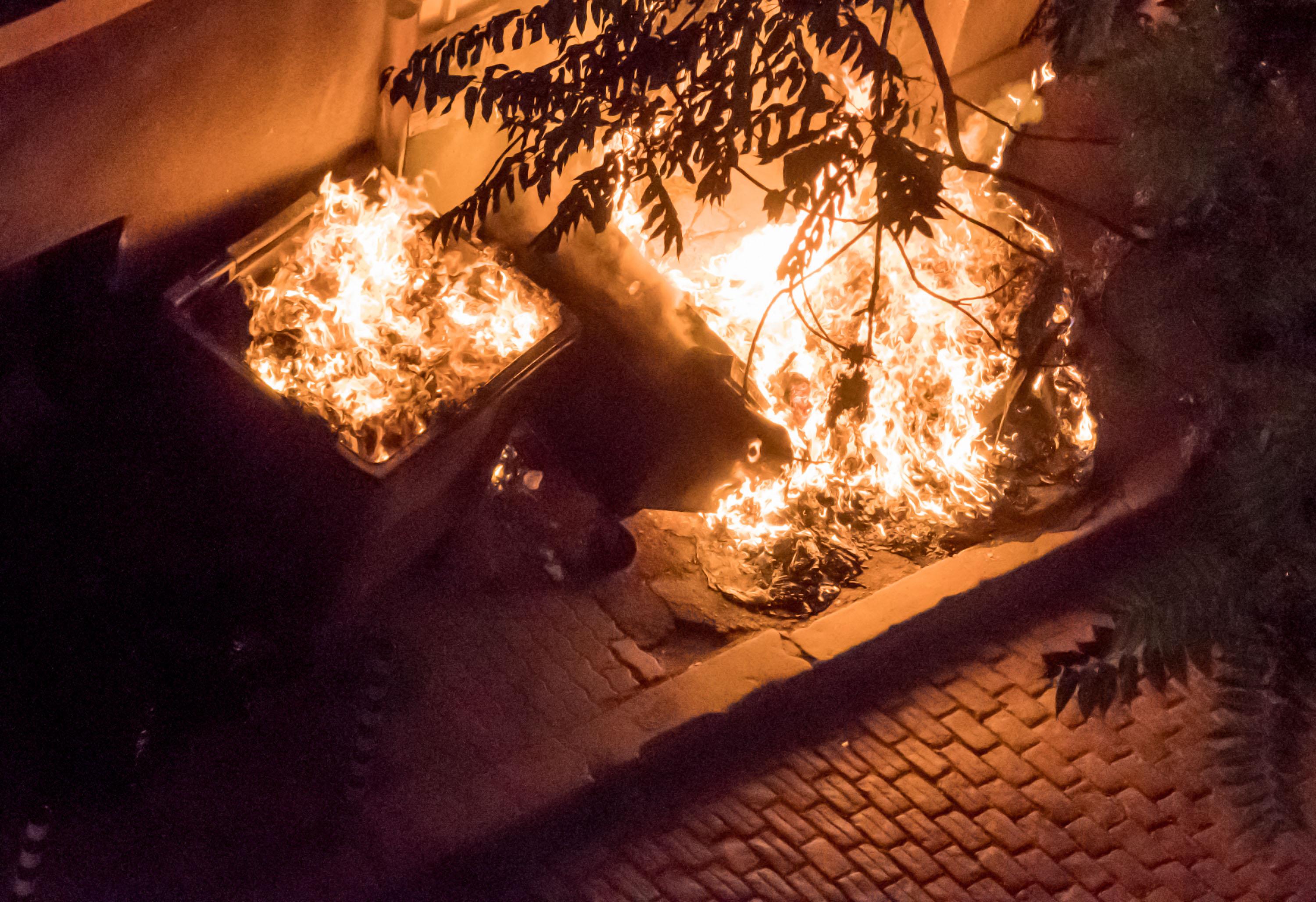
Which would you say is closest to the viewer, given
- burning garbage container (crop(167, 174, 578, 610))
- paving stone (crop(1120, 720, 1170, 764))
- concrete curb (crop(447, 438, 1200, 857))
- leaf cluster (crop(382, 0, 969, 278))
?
leaf cluster (crop(382, 0, 969, 278))

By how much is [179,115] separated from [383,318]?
1.25 metres

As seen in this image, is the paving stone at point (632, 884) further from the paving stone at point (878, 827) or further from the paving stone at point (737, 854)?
the paving stone at point (878, 827)

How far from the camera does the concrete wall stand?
13.2 ft

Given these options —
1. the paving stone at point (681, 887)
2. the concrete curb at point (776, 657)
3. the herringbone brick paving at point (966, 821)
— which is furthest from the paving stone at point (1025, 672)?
the paving stone at point (681, 887)

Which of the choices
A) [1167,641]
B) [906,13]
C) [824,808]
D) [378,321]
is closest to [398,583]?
[378,321]

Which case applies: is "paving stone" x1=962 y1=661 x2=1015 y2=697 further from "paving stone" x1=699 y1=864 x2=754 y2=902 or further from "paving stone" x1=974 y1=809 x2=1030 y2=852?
"paving stone" x1=699 y1=864 x2=754 y2=902

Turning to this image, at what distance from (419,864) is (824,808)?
2.02 metres

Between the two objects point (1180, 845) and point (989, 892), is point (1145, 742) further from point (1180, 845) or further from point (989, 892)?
point (989, 892)

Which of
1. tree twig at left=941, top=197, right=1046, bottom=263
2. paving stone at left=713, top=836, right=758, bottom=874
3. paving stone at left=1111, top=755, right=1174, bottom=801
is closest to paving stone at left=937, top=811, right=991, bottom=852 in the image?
paving stone at left=1111, top=755, right=1174, bottom=801

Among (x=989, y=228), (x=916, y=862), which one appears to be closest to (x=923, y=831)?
(x=916, y=862)

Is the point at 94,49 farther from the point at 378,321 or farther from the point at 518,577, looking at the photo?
the point at 518,577

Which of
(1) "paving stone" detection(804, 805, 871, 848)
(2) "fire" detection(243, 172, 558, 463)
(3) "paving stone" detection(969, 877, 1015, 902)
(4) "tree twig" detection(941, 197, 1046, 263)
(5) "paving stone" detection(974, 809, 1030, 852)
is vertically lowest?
(3) "paving stone" detection(969, 877, 1015, 902)

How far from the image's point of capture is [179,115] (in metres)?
4.46

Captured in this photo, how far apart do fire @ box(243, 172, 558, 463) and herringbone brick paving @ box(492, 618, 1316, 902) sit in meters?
2.39
